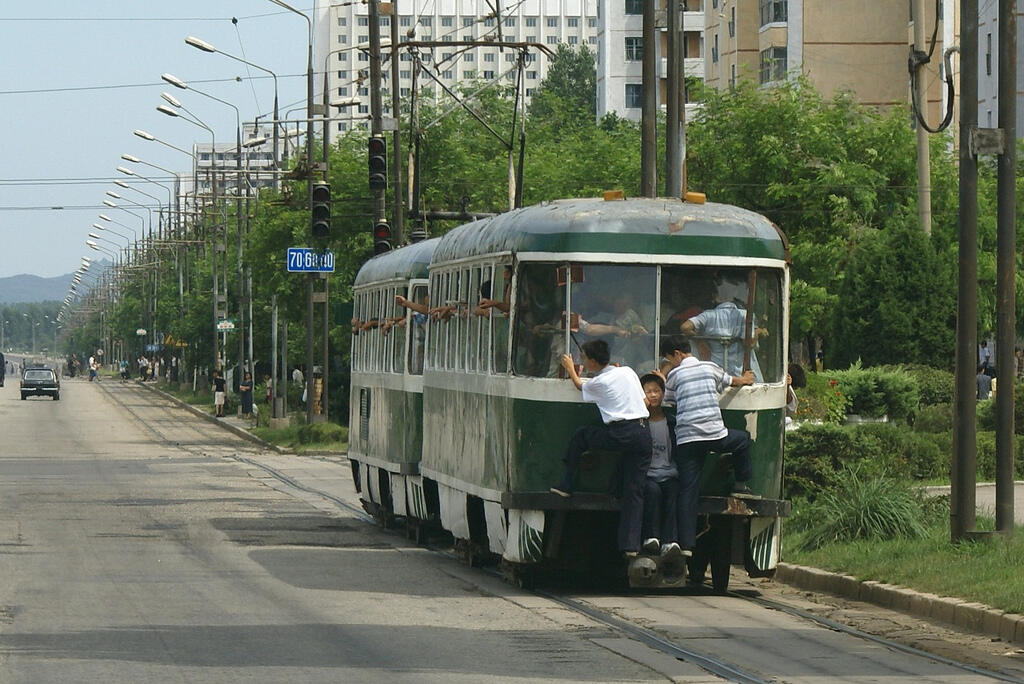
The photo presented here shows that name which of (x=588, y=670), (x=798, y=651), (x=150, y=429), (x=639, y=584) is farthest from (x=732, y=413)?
(x=150, y=429)

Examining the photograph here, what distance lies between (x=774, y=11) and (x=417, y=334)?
60750mm

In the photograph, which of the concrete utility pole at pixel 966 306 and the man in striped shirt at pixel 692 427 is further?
Result: the concrete utility pole at pixel 966 306

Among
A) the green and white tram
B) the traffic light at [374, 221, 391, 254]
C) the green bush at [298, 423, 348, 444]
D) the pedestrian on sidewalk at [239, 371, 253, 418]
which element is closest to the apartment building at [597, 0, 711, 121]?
the pedestrian on sidewalk at [239, 371, 253, 418]

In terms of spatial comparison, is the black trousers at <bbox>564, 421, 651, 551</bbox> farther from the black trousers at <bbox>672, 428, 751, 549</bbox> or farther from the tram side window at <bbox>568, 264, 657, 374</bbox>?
the tram side window at <bbox>568, 264, 657, 374</bbox>

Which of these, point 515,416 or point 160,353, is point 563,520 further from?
point 160,353

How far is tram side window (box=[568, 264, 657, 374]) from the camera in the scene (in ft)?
50.0

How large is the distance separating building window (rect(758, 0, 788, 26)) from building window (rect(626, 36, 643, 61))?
1090 inches

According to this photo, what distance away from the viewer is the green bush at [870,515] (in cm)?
1728

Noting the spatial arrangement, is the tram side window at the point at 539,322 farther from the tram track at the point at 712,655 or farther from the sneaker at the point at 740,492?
the tram track at the point at 712,655

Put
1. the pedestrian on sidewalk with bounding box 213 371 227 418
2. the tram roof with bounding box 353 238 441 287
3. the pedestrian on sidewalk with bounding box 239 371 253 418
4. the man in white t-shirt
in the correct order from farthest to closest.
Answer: the pedestrian on sidewalk with bounding box 213 371 227 418
the pedestrian on sidewalk with bounding box 239 371 253 418
the tram roof with bounding box 353 238 441 287
the man in white t-shirt

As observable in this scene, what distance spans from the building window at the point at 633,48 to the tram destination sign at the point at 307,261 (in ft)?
223

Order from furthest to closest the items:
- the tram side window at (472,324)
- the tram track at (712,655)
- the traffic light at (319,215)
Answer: the traffic light at (319,215), the tram side window at (472,324), the tram track at (712,655)

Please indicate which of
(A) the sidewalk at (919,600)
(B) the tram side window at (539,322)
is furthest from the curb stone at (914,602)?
(B) the tram side window at (539,322)

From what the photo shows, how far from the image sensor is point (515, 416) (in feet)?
50.7
